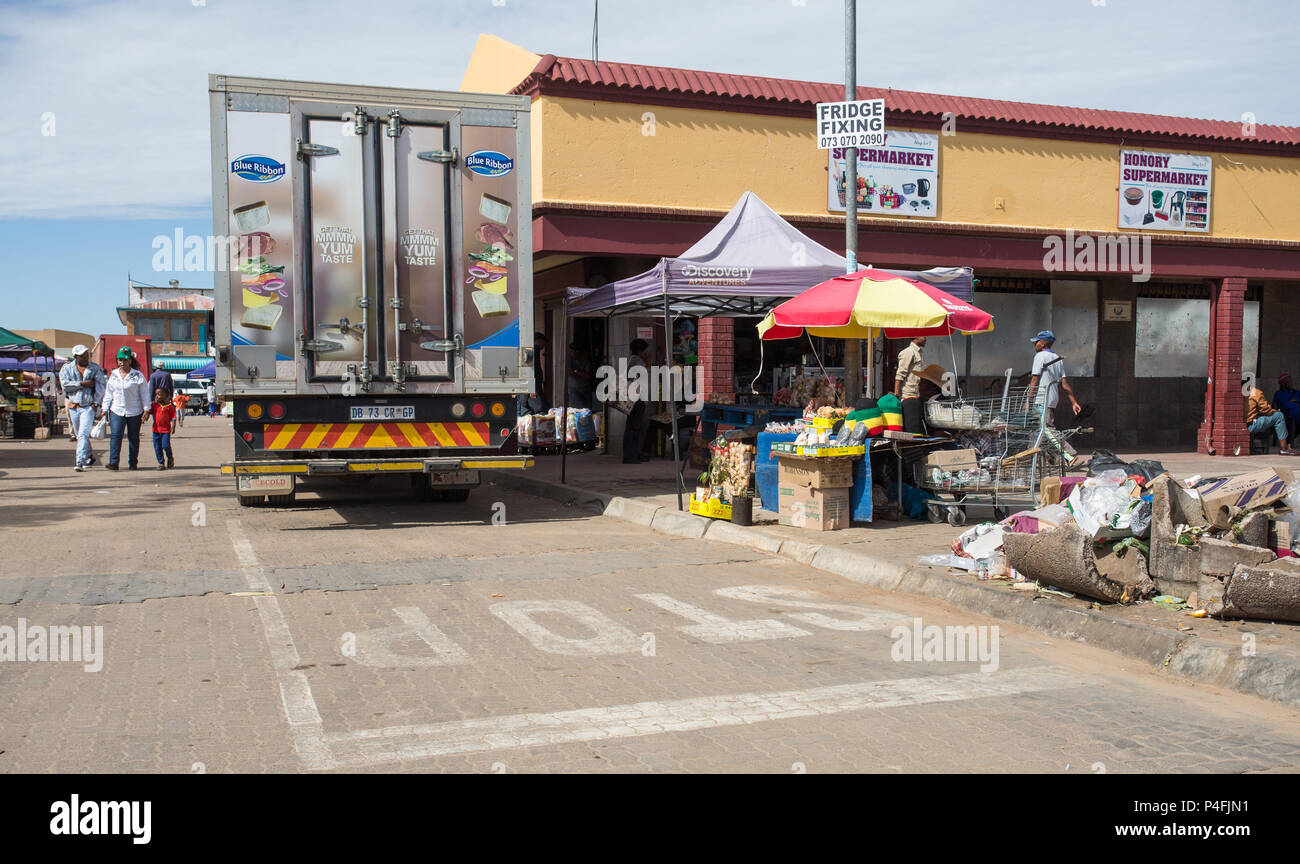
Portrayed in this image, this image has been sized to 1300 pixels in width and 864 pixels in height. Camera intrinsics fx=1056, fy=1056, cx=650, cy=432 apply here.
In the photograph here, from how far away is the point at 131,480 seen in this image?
53.1 feet

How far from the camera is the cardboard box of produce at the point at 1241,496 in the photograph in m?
6.69

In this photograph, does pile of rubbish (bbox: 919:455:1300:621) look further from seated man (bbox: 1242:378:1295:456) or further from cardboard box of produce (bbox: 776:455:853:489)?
seated man (bbox: 1242:378:1295:456)

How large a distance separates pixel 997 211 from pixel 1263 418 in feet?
21.3

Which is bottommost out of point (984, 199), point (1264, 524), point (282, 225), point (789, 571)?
point (789, 571)

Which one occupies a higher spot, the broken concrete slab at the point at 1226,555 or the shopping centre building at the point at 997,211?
the shopping centre building at the point at 997,211

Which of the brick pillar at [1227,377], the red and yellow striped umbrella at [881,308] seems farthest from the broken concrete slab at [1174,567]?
the brick pillar at [1227,377]

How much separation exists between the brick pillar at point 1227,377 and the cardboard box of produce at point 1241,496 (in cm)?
1350

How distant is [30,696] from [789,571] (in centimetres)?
557

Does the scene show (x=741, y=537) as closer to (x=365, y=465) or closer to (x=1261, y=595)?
(x=365, y=465)

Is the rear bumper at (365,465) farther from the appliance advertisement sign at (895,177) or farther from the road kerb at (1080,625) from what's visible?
the appliance advertisement sign at (895,177)

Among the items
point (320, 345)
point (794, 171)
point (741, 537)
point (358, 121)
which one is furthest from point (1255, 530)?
point (794, 171)

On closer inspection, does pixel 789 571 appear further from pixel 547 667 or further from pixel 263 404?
pixel 263 404
